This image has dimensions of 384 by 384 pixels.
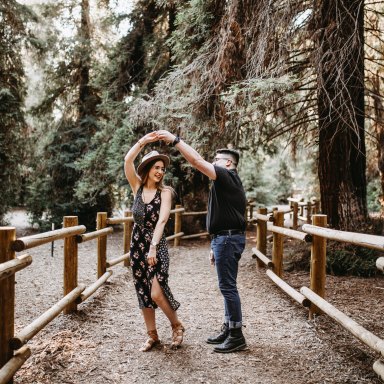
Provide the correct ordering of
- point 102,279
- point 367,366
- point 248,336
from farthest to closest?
point 102,279
point 248,336
point 367,366

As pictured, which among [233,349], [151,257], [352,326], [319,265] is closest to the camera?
[352,326]

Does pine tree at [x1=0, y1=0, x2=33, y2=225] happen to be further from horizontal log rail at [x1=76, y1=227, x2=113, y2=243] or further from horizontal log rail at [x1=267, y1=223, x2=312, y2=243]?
horizontal log rail at [x1=267, y1=223, x2=312, y2=243]

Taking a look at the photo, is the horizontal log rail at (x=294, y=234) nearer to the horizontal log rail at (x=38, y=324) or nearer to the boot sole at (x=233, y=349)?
the boot sole at (x=233, y=349)

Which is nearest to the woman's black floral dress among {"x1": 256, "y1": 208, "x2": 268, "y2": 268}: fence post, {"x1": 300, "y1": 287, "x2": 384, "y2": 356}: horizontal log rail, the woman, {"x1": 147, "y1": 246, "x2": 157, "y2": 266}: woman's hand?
the woman

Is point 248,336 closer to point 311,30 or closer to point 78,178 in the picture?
point 311,30

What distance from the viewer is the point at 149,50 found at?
13.3 metres

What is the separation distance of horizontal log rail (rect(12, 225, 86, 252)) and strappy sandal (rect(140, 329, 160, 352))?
1.43 m

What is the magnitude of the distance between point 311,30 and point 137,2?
8.22 metres

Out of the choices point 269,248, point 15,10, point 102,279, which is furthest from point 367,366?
point 15,10

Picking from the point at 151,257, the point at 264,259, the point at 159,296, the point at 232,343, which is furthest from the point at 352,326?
the point at 264,259

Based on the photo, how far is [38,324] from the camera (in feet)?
12.3

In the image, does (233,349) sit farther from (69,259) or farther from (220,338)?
(69,259)

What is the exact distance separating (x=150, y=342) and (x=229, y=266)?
45.5 inches

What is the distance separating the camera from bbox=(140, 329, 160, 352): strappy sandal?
14.0 feet
